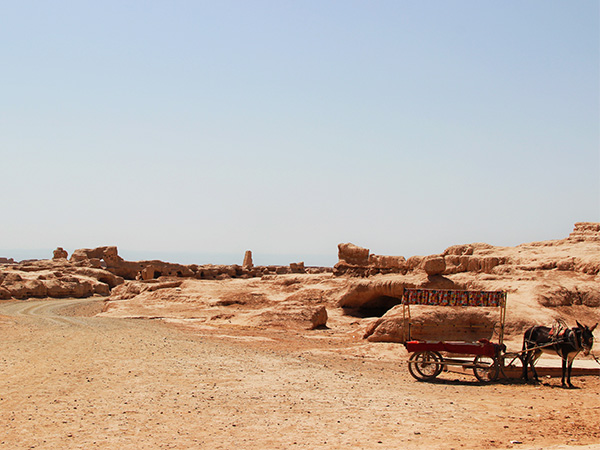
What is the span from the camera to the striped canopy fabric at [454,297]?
39.8 ft

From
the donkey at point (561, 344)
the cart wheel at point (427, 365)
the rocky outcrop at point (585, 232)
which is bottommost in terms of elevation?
the cart wheel at point (427, 365)

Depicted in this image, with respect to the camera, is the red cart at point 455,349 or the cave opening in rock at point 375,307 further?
the cave opening in rock at point 375,307

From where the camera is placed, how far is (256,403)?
891 cm

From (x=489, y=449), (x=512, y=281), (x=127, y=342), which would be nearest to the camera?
(x=489, y=449)

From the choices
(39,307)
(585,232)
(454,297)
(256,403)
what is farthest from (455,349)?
(39,307)

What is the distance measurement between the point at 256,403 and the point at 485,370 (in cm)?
531

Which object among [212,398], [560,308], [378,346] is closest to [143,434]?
[212,398]

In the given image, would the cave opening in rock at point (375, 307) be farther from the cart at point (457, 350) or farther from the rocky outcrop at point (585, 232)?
the cart at point (457, 350)

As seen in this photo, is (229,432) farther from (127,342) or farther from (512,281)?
(512,281)

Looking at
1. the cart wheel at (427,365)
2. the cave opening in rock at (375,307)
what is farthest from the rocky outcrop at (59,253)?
the cart wheel at (427,365)

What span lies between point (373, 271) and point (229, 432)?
21295 mm

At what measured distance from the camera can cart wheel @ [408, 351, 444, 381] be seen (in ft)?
38.2

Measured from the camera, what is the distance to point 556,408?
908cm

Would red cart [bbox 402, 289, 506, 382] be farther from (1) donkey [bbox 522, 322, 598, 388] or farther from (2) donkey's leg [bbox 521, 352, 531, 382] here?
(1) donkey [bbox 522, 322, 598, 388]
